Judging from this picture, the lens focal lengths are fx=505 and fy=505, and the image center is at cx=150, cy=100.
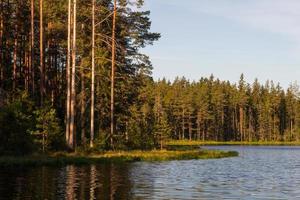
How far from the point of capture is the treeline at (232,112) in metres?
152

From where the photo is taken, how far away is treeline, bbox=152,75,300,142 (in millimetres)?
151625

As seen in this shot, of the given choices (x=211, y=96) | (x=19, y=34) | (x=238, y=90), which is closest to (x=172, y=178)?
(x=19, y=34)

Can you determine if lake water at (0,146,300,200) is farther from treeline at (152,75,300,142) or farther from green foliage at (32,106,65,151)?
treeline at (152,75,300,142)

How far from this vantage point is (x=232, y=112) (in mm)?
173500

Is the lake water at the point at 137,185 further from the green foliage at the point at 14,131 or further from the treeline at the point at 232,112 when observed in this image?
the treeline at the point at 232,112

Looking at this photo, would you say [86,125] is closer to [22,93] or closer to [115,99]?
[115,99]

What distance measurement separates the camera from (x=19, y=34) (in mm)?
60781

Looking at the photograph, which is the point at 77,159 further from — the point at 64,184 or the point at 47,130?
the point at 64,184

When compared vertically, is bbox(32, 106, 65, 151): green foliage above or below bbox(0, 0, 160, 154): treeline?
below

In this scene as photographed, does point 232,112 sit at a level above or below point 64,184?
above

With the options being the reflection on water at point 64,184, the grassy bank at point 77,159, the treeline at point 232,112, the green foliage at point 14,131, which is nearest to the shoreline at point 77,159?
the grassy bank at point 77,159

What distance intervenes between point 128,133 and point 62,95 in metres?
9.94

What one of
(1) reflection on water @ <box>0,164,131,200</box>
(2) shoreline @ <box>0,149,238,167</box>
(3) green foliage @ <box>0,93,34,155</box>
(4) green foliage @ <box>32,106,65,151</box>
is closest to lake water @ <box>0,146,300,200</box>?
(1) reflection on water @ <box>0,164,131,200</box>

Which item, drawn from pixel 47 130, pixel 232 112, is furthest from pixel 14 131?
pixel 232 112
